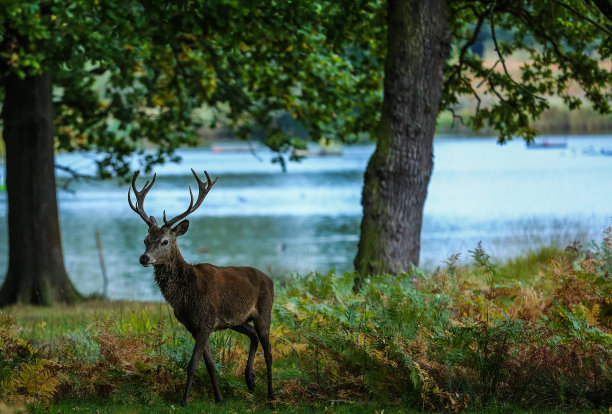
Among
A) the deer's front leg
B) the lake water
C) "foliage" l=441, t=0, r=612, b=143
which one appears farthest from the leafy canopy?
the deer's front leg

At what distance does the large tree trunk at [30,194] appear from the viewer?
14.6m

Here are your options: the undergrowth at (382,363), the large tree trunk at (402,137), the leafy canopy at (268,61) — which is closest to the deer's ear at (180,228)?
the undergrowth at (382,363)

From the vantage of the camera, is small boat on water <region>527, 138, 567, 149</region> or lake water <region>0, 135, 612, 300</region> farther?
small boat on water <region>527, 138, 567, 149</region>

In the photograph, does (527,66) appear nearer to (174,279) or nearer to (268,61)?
(268,61)

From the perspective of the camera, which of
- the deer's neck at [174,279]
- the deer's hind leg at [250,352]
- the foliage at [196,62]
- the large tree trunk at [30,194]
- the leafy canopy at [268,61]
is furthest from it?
the large tree trunk at [30,194]

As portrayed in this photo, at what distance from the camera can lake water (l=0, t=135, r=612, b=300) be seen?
2303cm

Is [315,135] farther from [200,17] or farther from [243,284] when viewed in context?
[243,284]

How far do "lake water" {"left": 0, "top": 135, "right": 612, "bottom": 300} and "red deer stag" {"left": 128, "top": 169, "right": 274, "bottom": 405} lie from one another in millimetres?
4710

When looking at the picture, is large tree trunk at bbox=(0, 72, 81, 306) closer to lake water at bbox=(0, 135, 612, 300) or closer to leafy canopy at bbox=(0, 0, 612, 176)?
leafy canopy at bbox=(0, 0, 612, 176)

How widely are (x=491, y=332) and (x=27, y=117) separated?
35.0 feet

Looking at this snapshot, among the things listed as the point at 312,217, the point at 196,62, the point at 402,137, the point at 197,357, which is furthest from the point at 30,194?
the point at 312,217

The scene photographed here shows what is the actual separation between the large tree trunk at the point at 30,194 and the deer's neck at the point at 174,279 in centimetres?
873

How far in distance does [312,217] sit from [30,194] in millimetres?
26800

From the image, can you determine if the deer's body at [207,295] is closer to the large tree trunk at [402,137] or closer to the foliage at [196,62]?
the large tree trunk at [402,137]
